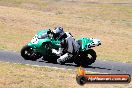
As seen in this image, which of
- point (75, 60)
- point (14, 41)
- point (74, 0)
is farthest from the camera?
point (74, 0)

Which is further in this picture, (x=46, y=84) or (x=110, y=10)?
(x=110, y=10)

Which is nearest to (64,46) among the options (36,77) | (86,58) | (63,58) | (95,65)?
(63,58)

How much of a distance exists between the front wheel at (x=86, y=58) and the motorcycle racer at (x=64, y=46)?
443mm

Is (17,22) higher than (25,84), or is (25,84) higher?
(17,22)

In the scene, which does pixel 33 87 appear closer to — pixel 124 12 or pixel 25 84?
pixel 25 84

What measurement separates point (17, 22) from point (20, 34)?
19.2ft

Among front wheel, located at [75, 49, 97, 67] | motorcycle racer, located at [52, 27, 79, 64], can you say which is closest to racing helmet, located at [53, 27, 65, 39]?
motorcycle racer, located at [52, 27, 79, 64]

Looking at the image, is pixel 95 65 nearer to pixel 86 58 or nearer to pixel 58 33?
pixel 86 58

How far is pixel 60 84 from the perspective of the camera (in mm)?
18000

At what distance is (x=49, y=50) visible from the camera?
22.7 metres

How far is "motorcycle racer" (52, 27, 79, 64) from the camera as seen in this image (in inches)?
878

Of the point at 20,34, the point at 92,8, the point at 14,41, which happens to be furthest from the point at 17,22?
the point at 92,8

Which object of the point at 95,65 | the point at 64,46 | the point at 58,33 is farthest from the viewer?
the point at 95,65

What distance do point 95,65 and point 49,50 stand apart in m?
2.81
